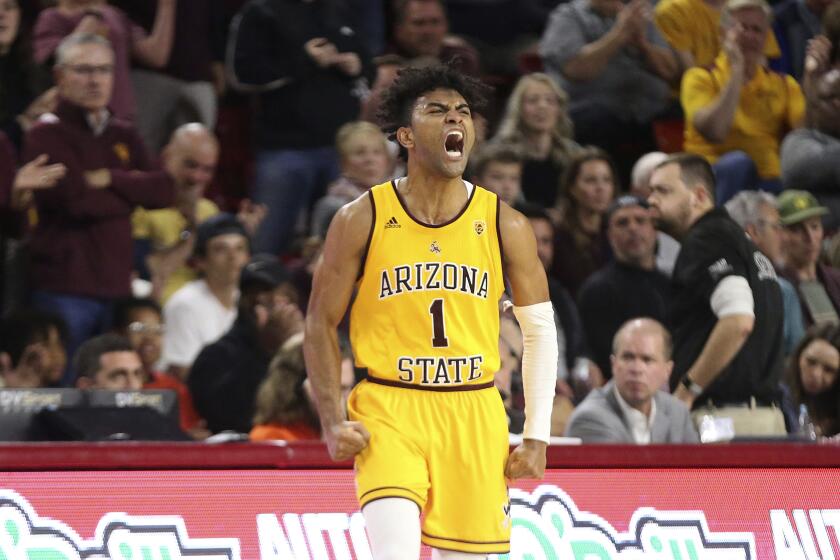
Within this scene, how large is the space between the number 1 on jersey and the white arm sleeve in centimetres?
275

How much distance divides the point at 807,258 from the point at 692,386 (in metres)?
1.88

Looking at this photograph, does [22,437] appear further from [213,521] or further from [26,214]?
[26,214]

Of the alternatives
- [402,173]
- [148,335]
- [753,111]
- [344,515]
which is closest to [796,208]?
[753,111]

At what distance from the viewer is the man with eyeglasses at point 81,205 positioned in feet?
26.7

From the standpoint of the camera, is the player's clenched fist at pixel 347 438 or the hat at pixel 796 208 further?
the hat at pixel 796 208

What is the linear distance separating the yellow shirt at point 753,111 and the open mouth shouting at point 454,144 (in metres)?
5.61

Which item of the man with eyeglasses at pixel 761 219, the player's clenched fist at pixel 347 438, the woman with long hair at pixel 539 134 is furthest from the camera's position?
the woman with long hair at pixel 539 134

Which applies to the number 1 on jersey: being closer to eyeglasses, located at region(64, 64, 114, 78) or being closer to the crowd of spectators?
the crowd of spectators

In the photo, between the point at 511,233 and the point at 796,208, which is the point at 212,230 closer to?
the point at 796,208

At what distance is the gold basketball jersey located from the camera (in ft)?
14.4

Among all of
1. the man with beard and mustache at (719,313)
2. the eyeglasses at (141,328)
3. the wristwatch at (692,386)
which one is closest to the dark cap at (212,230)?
the eyeglasses at (141,328)

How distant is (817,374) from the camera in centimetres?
758

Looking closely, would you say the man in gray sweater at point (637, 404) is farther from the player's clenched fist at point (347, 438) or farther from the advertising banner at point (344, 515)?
the player's clenched fist at point (347, 438)

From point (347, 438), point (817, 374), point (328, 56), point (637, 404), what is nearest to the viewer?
point (347, 438)
